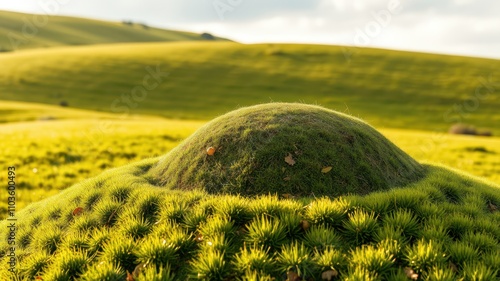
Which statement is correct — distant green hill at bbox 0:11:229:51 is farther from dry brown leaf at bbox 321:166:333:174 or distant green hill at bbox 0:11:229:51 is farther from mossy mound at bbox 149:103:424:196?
dry brown leaf at bbox 321:166:333:174

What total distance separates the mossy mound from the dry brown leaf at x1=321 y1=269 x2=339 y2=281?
2.09 meters

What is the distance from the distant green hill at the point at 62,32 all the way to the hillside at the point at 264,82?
4200cm

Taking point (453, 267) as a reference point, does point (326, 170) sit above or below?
above

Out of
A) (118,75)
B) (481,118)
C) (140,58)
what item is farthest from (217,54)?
(481,118)

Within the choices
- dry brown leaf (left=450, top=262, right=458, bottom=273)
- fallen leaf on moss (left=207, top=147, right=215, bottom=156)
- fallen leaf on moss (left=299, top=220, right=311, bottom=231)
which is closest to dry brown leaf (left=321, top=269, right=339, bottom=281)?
fallen leaf on moss (left=299, top=220, right=311, bottom=231)

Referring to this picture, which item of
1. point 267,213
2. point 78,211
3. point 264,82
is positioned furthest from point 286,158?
point 264,82

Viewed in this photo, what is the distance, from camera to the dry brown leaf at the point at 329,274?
17.7ft

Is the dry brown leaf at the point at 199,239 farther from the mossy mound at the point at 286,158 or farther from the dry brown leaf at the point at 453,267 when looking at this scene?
the dry brown leaf at the point at 453,267

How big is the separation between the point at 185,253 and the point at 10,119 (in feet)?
136

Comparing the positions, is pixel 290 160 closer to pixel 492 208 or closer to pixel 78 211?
pixel 492 208

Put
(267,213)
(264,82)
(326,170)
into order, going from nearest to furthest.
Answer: (267,213), (326,170), (264,82)

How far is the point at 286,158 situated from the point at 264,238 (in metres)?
2.23

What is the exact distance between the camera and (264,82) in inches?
2766

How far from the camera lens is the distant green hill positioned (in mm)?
118812
